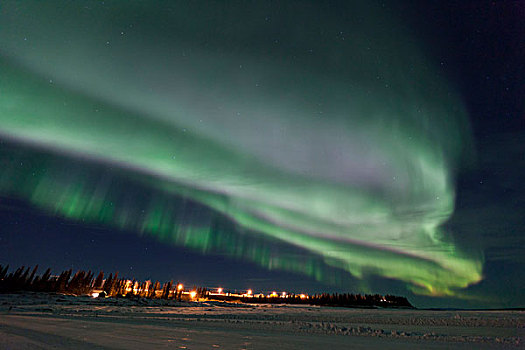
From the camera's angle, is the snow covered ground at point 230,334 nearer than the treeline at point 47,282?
Yes

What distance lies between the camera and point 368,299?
162 meters

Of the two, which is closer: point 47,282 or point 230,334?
point 230,334

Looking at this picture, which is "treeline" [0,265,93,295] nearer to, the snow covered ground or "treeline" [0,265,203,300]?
"treeline" [0,265,203,300]

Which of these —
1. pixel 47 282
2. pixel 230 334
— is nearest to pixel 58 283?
pixel 47 282

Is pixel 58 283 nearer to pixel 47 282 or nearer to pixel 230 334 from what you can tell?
pixel 47 282

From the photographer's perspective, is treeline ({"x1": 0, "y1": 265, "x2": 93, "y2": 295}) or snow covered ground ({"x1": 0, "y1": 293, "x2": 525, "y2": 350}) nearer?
snow covered ground ({"x1": 0, "y1": 293, "x2": 525, "y2": 350})

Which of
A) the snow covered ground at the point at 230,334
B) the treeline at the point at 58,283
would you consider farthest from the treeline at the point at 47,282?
the snow covered ground at the point at 230,334

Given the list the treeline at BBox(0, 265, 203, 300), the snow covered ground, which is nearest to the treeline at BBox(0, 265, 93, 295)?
the treeline at BBox(0, 265, 203, 300)

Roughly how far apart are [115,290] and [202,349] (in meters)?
103

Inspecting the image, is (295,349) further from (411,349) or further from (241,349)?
(411,349)

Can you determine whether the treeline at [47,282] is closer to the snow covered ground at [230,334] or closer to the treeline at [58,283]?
the treeline at [58,283]

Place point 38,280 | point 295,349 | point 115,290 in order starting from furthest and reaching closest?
point 115,290
point 38,280
point 295,349

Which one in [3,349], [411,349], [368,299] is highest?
[368,299]

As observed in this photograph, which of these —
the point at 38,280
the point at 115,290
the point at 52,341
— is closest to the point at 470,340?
the point at 52,341
